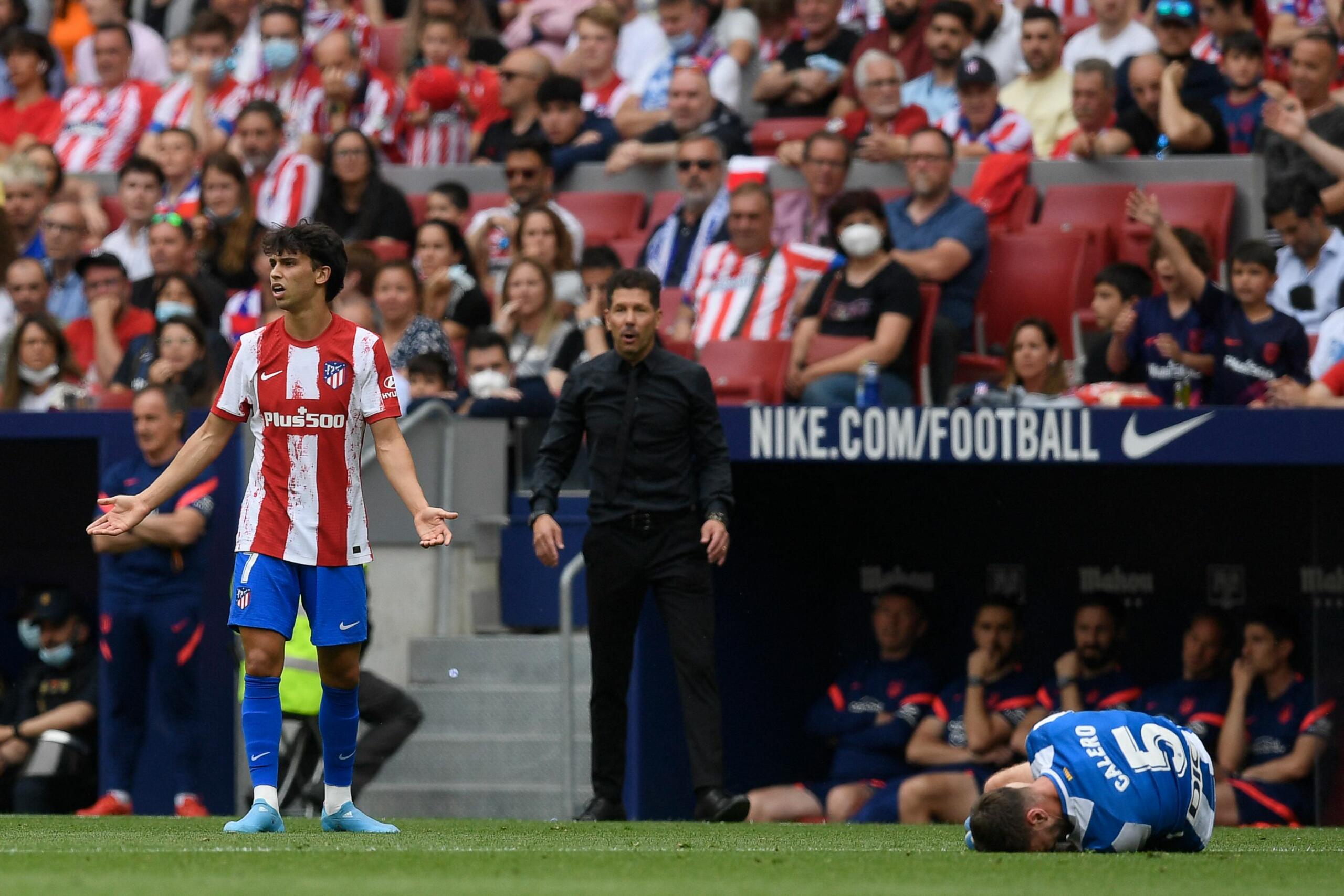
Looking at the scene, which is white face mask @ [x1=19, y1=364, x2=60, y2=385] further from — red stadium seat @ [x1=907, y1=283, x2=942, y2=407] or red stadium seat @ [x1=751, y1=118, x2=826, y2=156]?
red stadium seat @ [x1=907, y1=283, x2=942, y2=407]

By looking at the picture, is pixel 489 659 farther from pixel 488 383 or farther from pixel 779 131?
pixel 779 131

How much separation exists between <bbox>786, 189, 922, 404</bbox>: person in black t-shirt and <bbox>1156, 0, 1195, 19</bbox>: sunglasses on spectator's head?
7.21ft

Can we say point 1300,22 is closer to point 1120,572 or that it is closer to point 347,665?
point 1120,572

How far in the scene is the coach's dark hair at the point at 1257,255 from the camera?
33.0ft

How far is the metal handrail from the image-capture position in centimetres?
1020

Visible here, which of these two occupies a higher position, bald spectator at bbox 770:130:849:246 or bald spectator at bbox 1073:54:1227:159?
bald spectator at bbox 1073:54:1227:159

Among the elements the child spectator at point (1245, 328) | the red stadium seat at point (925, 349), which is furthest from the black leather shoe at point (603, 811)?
the child spectator at point (1245, 328)

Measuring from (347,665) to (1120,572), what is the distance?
5.27 m

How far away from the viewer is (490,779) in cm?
1074

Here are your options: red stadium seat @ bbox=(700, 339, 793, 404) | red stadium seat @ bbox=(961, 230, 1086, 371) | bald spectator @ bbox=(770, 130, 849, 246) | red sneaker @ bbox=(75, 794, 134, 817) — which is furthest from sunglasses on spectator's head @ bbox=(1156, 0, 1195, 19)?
red sneaker @ bbox=(75, 794, 134, 817)

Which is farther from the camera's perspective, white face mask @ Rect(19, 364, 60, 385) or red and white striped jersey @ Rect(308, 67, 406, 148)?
red and white striped jersey @ Rect(308, 67, 406, 148)

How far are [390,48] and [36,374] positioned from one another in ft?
15.9

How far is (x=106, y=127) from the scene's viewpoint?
1573cm

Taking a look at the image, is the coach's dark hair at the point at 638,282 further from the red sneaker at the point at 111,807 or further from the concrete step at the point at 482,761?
the red sneaker at the point at 111,807
